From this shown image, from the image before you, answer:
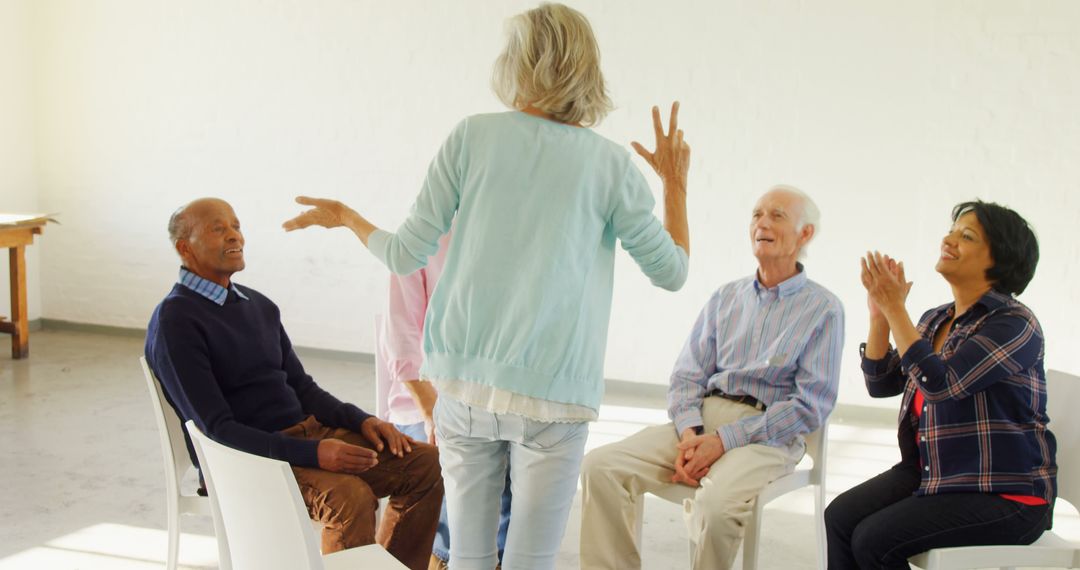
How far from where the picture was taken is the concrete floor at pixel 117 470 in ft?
10.5

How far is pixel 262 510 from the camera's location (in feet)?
5.43

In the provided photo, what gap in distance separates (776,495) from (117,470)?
8.51 ft

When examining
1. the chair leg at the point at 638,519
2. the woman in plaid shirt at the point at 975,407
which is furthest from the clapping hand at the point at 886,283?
the chair leg at the point at 638,519

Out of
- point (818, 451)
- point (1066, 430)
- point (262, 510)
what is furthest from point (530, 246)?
point (1066, 430)

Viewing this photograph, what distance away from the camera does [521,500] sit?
186 centimetres

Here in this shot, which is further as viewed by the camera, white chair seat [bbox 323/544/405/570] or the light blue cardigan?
white chair seat [bbox 323/544/405/570]

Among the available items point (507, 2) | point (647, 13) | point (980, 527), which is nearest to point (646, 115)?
point (647, 13)

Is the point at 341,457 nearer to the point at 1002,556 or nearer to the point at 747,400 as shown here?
the point at 747,400

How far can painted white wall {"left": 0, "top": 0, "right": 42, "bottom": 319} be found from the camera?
245 inches

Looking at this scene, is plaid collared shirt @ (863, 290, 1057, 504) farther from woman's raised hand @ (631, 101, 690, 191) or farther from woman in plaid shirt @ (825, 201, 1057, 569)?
woman's raised hand @ (631, 101, 690, 191)

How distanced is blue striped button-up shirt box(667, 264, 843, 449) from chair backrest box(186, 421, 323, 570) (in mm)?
1339

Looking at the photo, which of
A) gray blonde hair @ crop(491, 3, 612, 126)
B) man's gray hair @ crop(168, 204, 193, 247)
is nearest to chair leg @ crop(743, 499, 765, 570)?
gray blonde hair @ crop(491, 3, 612, 126)

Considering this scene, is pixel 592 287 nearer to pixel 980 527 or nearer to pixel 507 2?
pixel 980 527

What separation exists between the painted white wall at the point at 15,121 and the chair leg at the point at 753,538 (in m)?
5.11
